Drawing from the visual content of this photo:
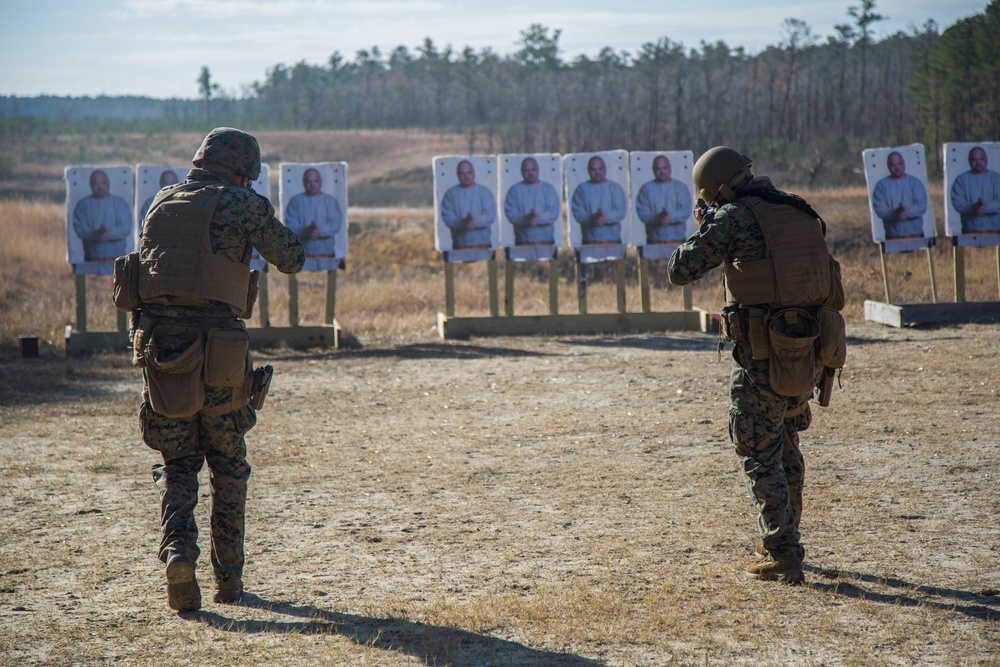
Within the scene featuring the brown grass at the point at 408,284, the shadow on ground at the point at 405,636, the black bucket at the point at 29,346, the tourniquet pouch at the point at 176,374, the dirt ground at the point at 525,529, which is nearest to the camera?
the shadow on ground at the point at 405,636

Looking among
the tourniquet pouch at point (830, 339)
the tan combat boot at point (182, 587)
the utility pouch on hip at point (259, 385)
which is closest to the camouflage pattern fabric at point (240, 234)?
the utility pouch on hip at point (259, 385)

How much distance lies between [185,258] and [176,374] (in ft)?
1.54

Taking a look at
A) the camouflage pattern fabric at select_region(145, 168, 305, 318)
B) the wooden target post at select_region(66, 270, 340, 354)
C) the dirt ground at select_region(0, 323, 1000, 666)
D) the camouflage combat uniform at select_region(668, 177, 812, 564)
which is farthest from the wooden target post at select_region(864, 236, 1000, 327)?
the camouflage pattern fabric at select_region(145, 168, 305, 318)

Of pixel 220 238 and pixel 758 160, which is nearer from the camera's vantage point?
pixel 220 238

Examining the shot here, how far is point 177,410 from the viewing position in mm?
3611

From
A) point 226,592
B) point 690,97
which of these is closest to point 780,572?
point 226,592

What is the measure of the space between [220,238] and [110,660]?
5.40 ft

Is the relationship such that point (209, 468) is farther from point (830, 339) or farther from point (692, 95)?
point (692, 95)

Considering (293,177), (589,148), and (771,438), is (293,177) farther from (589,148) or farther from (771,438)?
(589,148)

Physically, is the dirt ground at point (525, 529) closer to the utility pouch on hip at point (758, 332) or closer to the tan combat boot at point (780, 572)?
the tan combat boot at point (780, 572)

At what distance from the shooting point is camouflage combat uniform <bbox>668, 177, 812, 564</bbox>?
3.80 m

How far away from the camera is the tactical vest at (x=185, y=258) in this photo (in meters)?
3.66

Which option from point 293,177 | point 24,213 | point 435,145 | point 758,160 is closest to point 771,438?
point 293,177

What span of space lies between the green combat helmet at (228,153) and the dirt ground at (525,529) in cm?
181
